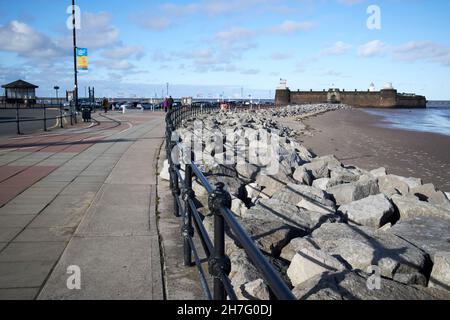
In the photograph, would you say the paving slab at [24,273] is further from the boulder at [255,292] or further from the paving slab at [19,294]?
the boulder at [255,292]

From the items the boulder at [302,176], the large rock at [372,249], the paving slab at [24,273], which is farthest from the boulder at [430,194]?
the paving slab at [24,273]

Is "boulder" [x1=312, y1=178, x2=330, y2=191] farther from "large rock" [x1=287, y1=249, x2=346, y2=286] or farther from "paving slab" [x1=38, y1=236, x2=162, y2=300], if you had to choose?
"paving slab" [x1=38, y1=236, x2=162, y2=300]

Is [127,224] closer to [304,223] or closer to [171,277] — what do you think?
[171,277]

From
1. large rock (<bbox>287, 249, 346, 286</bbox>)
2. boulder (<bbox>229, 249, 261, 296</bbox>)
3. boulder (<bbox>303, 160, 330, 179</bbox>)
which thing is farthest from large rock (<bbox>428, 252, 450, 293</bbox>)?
boulder (<bbox>303, 160, 330, 179</bbox>)

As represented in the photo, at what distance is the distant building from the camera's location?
142 feet

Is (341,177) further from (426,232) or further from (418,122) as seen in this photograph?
(418,122)

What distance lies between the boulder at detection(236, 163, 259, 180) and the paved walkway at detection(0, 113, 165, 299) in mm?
1735

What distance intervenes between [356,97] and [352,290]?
114m

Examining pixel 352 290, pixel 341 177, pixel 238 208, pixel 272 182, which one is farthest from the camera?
pixel 341 177

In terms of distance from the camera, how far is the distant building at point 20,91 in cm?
4331

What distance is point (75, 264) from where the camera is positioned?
360cm

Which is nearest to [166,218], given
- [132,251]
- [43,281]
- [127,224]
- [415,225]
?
[127,224]

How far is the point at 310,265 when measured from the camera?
352cm

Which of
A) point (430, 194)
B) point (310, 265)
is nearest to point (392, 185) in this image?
point (430, 194)
